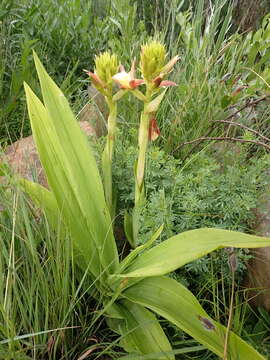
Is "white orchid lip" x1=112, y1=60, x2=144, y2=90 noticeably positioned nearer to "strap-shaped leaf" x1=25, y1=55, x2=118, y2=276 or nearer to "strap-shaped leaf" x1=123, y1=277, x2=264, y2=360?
"strap-shaped leaf" x1=25, y1=55, x2=118, y2=276

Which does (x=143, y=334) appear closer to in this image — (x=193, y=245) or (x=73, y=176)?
(x=193, y=245)

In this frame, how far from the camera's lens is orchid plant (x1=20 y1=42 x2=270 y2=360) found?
0.99 metres

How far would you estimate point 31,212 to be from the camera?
124 cm

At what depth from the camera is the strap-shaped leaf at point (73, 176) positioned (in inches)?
44.2

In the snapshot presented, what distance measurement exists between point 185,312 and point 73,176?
420 millimetres

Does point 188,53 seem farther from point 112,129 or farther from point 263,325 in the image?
point 263,325

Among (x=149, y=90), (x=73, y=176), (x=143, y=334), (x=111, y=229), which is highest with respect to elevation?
(x=149, y=90)

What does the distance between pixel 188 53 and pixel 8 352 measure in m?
1.53

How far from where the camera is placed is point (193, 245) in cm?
95

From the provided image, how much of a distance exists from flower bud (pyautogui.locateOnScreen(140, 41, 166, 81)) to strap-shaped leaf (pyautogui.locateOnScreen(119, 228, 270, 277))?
15.2 inches

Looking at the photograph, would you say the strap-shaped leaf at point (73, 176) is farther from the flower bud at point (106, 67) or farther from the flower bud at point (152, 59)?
the flower bud at point (152, 59)

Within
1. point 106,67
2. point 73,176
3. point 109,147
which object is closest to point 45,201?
point 73,176

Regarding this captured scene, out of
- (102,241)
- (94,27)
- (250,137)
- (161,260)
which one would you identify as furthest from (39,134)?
(94,27)

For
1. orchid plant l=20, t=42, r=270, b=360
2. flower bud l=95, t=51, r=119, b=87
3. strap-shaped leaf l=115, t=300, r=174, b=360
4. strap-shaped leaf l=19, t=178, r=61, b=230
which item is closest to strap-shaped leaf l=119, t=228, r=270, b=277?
orchid plant l=20, t=42, r=270, b=360
